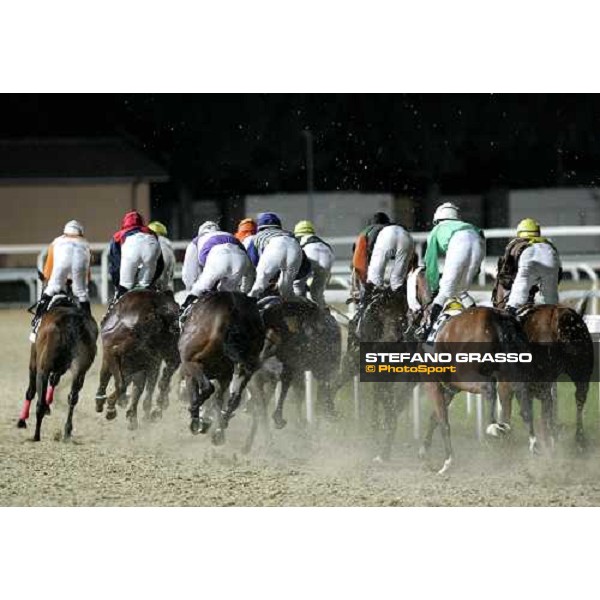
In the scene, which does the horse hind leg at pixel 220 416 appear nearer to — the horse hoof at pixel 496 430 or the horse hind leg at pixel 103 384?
the horse hind leg at pixel 103 384

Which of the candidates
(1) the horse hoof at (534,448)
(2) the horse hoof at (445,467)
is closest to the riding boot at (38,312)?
(2) the horse hoof at (445,467)

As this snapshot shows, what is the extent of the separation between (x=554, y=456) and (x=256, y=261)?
1.60m

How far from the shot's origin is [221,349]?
857cm

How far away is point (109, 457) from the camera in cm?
874

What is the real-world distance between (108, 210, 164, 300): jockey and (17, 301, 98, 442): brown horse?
0.23 metres

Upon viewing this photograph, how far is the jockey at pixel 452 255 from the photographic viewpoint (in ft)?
27.3

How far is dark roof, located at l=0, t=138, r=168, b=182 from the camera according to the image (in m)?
8.37

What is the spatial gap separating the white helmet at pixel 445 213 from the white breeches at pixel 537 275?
1.14 feet

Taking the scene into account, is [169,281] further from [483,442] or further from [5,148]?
[483,442]

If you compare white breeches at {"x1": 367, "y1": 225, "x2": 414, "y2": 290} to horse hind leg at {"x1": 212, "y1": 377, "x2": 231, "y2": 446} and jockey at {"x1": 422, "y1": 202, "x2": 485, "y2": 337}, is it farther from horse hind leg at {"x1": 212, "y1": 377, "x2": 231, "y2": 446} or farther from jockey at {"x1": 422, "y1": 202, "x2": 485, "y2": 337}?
horse hind leg at {"x1": 212, "y1": 377, "x2": 231, "y2": 446}

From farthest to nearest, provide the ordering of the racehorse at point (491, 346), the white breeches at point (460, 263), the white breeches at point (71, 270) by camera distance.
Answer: the white breeches at point (71, 270) < the white breeches at point (460, 263) < the racehorse at point (491, 346)

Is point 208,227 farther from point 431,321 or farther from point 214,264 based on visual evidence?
point 431,321

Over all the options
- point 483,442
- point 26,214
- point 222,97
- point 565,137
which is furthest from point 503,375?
point 26,214

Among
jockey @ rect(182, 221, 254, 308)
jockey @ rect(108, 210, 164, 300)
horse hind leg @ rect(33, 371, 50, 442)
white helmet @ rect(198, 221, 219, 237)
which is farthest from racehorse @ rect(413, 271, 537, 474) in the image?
horse hind leg @ rect(33, 371, 50, 442)
